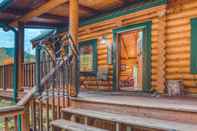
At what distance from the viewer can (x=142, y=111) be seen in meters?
3.87

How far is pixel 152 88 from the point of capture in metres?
6.80

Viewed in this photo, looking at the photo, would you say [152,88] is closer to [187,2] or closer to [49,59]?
[187,2]

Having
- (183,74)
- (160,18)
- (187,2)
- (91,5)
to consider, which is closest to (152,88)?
(183,74)

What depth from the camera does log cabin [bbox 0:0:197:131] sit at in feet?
13.0

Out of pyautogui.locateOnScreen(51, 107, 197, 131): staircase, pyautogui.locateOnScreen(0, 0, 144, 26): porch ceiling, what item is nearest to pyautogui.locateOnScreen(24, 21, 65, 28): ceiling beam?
pyautogui.locateOnScreen(0, 0, 144, 26): porch ceiling

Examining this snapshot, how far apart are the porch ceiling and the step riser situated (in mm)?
2932

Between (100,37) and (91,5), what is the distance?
138 centimetres

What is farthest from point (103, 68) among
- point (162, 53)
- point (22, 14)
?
point (22, 14)

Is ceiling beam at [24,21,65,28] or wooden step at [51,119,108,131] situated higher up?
ceiling beam at [24,21,65,28]

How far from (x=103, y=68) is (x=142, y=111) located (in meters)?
4.55

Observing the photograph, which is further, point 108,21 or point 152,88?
point 108,21

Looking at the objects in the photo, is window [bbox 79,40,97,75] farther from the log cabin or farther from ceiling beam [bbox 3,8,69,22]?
ceiling beam [bbox 3,8,69,22]

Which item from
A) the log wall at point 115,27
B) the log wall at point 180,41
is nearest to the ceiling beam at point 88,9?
the log wall at point 115,27

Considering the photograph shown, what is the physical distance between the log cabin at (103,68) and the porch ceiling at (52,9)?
29mm
